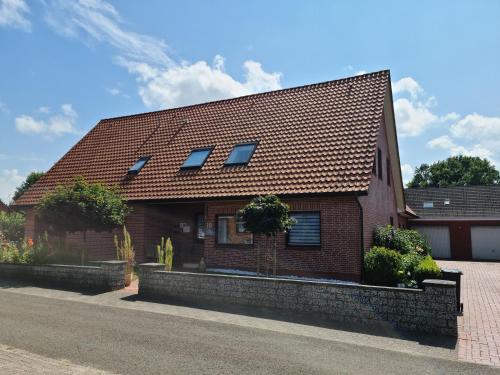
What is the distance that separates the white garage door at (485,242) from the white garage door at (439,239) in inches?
62.5

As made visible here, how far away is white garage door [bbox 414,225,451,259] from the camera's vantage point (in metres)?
28.0

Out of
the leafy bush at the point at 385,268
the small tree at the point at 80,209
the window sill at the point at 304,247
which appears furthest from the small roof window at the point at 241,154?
the leafy bush at the point at 385,268

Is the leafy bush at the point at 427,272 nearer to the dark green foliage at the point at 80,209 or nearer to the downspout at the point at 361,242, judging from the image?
the downspout at the point at 361,242

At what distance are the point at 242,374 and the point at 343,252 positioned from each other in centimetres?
757

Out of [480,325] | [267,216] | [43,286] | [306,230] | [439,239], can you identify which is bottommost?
[480,325]

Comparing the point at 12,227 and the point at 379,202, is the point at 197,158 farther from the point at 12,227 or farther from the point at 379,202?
the point at 12,227

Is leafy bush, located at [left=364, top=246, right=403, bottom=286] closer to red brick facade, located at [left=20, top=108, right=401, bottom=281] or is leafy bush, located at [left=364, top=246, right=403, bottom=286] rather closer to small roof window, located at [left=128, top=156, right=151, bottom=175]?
red brick facade, located at [left=20, top=108, right=401, bottom=281]

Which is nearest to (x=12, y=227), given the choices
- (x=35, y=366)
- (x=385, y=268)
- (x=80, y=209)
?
Answer: (x=80, y=209)

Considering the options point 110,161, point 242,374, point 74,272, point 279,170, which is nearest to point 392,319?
point 242,374

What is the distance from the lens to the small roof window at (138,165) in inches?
704

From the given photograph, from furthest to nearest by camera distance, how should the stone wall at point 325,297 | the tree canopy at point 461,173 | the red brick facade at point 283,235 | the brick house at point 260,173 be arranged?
the tree canopy at point 461,173 → the brick house at point 260,173 → the red brick facade at point 283,235 → the stone wall at point 325,297

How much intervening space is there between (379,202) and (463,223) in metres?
15.4

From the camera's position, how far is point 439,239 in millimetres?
28547

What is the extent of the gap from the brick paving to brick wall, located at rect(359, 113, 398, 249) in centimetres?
930
